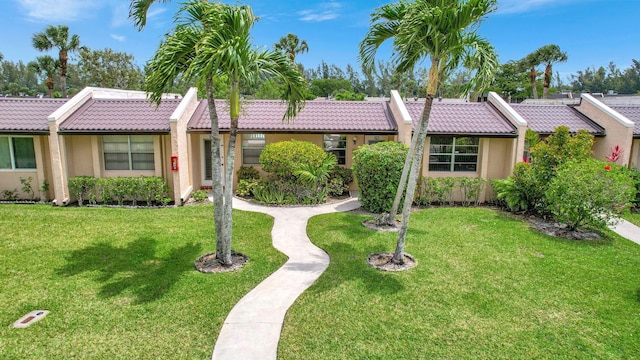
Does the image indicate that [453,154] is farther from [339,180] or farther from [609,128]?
[609,128]

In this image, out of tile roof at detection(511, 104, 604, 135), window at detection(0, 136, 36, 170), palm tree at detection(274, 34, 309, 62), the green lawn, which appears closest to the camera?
the green lawn

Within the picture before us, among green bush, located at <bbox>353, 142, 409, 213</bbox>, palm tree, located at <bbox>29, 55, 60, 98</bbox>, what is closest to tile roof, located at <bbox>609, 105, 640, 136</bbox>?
green bush, located at <bbox>353, 142, 409, 213</bbox>

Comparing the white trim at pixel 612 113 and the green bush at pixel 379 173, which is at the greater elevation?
the white trim at pixel 612 113

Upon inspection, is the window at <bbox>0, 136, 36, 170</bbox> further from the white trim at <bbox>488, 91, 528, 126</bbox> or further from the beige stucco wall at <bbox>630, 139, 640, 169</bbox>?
the beige stucco wall at <bbox>630, 139, 640, 169</bbox>

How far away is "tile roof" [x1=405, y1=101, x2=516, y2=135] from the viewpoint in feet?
48.7

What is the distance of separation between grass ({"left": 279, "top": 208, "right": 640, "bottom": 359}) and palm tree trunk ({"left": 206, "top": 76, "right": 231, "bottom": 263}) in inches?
94.1

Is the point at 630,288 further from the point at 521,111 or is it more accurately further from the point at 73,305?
the point at 521,111

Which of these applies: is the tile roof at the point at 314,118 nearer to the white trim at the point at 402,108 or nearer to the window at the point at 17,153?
the white trim at the point at 402,108

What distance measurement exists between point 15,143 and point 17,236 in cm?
632

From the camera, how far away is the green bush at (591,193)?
10.3m

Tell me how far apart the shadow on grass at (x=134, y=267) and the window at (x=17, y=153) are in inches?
301

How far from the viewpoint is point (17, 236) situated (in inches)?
387

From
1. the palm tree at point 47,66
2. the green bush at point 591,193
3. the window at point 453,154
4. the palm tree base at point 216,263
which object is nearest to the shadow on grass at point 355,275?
the palm tree base at point 216,263

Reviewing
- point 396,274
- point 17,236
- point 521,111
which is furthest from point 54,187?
point 521,111
